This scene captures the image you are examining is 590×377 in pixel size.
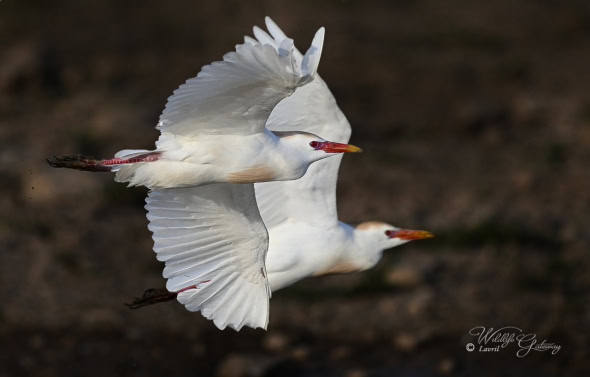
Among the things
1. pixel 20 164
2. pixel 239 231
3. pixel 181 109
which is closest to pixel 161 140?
pixel 181 109

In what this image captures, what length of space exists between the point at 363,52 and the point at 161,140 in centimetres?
985

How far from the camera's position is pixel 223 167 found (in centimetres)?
709

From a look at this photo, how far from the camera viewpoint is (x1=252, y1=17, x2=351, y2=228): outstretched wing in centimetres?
844

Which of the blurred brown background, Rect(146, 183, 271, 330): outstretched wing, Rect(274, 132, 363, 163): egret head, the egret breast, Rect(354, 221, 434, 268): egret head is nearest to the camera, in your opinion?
the egret breast

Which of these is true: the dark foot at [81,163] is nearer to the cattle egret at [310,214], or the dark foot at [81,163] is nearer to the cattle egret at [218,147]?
the cattle egret at [218,147]

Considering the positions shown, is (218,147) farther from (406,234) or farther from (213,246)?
(406,234)

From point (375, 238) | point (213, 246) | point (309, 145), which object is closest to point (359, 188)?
point (375, 238)

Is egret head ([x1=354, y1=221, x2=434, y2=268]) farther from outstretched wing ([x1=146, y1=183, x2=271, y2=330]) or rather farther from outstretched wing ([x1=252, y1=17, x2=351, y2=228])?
outstretched wing ([x1=146, y1=183, x2=271, y2=330])

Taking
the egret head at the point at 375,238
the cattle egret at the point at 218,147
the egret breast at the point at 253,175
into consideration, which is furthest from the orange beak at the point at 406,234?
the egret breast at the point at 253,175

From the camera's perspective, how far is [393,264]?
38.5 ft

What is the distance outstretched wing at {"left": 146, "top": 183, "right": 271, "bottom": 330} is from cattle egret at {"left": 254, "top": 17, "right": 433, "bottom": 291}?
0.87 metres

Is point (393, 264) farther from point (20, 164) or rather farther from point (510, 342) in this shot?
point (20, 164)

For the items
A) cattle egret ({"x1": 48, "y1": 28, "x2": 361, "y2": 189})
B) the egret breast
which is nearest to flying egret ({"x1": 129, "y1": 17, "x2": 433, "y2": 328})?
cattle egret ({"x1": 48, "y1": 28, "x2": 361, "y2": 189})

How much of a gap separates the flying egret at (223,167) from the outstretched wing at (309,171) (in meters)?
0.93
